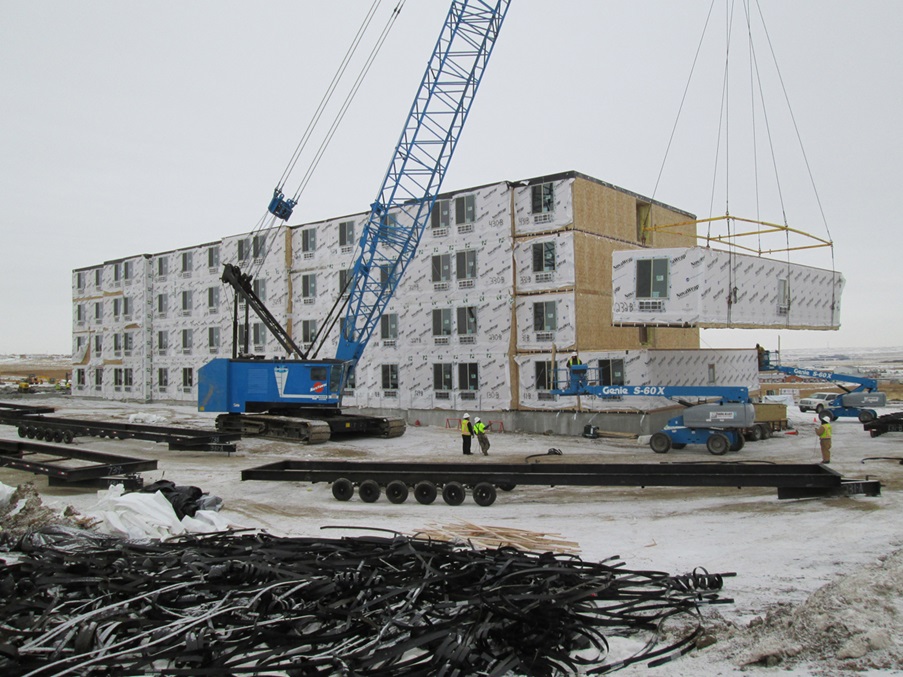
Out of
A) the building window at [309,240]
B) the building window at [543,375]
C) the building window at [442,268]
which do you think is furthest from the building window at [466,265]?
the building window at [309,240]

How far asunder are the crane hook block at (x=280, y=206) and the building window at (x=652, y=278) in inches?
621

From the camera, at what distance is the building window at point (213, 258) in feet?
155

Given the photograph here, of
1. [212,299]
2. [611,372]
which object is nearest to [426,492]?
[611,372]

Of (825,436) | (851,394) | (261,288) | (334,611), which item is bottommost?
(334,611)

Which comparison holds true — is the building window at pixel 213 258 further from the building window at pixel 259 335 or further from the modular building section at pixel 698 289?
the modular building section at pixel 698 289

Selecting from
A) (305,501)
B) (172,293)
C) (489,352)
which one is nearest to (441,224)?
(489,352)

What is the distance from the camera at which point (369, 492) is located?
14414 mm

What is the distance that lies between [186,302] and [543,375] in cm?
2961

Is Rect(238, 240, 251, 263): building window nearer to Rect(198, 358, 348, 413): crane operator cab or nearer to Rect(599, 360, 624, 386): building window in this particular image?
Rect(198, 358, 348, 413): crane operator cab

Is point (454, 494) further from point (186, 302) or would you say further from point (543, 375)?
point (186, 302)

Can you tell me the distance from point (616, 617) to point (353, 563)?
292cm

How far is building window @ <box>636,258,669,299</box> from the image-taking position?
2450 cm

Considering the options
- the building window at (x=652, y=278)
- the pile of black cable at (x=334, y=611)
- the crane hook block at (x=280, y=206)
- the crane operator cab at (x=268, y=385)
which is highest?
the crane hook block at (x=280, y=206)

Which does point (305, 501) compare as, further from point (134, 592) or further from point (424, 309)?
point (424, 309)
